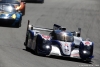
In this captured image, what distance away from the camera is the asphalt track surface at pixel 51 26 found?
503 inches

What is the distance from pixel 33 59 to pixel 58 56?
1.93 meters

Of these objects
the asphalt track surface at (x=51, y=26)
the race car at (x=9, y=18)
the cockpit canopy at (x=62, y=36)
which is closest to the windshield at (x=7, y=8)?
the race car at (x=9, y=18)

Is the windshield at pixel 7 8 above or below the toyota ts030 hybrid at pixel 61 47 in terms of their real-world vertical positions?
above

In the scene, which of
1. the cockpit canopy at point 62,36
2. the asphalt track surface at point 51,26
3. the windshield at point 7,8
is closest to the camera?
the asphalt track surface at point 51,26

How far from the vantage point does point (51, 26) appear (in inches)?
950

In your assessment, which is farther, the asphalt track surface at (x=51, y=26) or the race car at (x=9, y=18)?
the race car at (x=9, y=18)

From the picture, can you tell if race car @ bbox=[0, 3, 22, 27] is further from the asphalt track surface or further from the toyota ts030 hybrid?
the toyota ts030 hybrid

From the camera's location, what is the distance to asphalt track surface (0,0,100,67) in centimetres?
1277

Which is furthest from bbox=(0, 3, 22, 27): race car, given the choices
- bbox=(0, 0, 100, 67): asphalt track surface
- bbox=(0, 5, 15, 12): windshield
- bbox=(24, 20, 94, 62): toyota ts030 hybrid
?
bbox=(24, 20, 94, 62): toyota ts030 hybrid

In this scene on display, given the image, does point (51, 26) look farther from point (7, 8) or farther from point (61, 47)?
point (61, 47)

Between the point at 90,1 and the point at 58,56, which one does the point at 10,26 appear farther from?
the point at 90,1

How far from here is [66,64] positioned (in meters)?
13.0

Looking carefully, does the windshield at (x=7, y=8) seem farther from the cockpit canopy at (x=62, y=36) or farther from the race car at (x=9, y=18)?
the cockpit canopy at (x=62, y=36)

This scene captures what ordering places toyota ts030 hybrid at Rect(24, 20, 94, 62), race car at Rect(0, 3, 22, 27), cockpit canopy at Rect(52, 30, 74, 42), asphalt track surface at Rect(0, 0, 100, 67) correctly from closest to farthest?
asphalt track surface at Rect(0, 0, 100, 67)
toyota ts030 hybrid at Rect(24, 20, 94, 62)
cockpit canopy at Rect(52, 30, 74, 42)
race car at Rect(0, 3, 22, 27)
